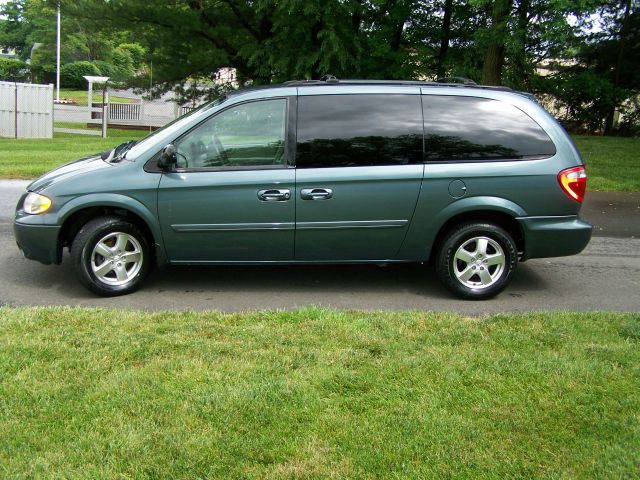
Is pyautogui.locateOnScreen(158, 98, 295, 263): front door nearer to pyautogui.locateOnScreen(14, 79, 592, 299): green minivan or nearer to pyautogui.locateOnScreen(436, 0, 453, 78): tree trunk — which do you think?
pyautogui.locateOnScreen(14, 79, 592, 299): green minivan

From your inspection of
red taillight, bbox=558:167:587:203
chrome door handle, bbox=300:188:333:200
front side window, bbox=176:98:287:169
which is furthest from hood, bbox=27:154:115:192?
red taillight, bbox=558:167:587:203

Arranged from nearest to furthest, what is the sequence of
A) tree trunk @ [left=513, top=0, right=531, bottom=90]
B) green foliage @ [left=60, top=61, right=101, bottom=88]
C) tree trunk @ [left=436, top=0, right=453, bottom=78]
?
tree trunk @ [left=513, top=0, right=531, bottom=90], tree trunk @ [left=436, top=0, right=453, bottom=78], green foliage @ [left=60, top=61, right=101, bottom=88]

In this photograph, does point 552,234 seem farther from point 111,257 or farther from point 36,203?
point 36,203

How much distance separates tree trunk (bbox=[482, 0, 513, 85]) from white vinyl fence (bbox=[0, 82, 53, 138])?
12892mm

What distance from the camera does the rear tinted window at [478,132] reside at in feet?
19.3

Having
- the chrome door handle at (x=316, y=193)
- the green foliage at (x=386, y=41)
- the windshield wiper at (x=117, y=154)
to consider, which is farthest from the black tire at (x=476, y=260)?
the green foliage at (x=386, y=41)

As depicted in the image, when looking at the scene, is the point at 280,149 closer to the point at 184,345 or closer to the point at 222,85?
the point at 184,345

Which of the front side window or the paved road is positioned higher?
the front side window

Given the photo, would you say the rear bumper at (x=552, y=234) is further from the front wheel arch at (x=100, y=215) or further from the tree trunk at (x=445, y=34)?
the tree trunk at (x=445, y=34)

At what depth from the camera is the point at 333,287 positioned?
6.28 m

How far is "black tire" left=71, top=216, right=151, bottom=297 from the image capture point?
563cm

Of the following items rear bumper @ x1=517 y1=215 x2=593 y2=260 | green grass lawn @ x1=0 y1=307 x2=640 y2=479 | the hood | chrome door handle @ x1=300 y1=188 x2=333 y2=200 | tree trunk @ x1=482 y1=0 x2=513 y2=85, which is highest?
tree trunk @ x1=482 y1=0 x2=513 y2=85

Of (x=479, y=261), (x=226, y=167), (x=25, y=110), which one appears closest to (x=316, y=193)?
(x=226, y=167)

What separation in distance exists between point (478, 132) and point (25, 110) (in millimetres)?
17884
